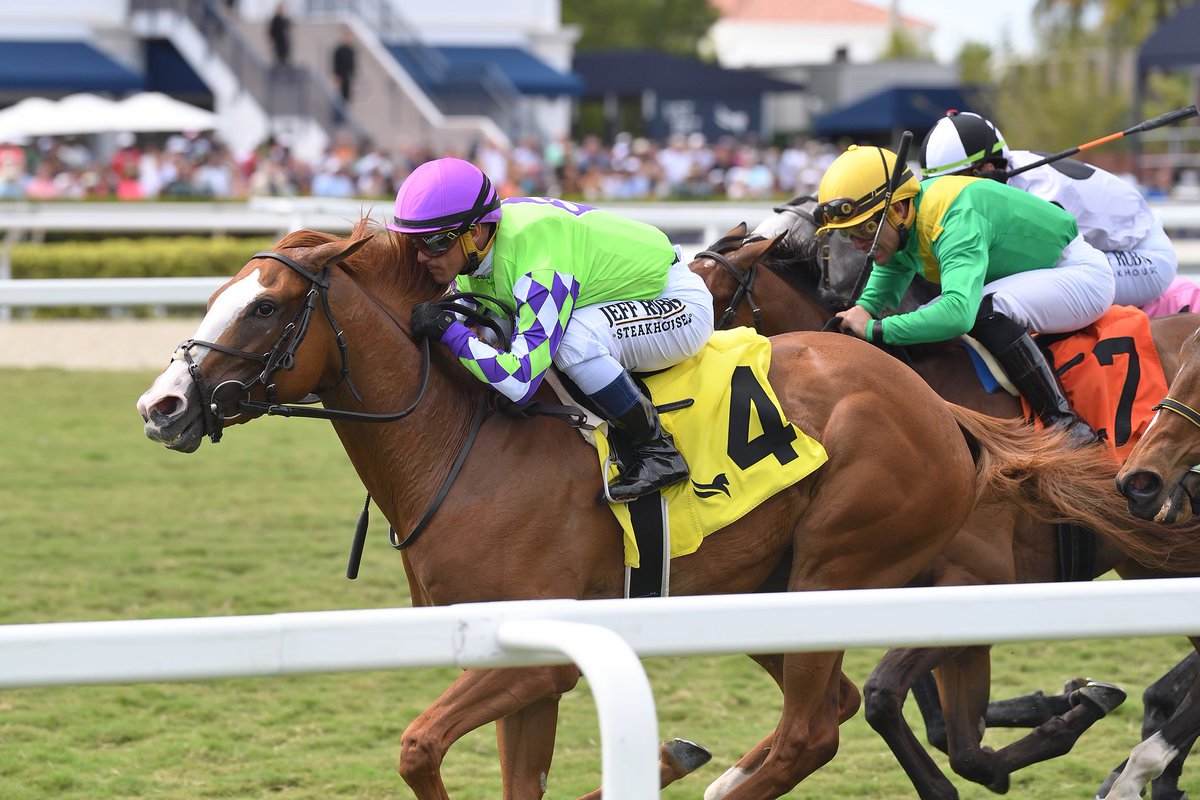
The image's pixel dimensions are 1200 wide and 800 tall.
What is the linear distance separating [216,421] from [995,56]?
117 feet

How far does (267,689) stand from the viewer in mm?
5203

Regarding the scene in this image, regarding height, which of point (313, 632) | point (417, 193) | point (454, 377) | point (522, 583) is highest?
point (417, 193)

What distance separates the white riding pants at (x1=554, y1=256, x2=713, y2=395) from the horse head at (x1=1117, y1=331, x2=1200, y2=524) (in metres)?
1.11

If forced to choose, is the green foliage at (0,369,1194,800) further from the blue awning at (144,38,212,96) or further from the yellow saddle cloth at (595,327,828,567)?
the blue awning at (144,38,212,96)

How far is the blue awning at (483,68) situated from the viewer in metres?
29.9

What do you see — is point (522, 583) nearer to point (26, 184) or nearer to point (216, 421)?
point (216, 421)

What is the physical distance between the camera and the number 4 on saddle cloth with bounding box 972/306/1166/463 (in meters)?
4.42

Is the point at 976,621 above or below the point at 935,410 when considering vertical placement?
above

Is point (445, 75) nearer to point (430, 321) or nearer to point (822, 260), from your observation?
point (822, 260)

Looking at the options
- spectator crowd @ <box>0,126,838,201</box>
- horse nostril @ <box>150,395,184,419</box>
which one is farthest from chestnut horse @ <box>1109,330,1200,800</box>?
spectator crowd @ <box>0,126,838,201</box>

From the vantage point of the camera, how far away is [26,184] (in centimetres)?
1847

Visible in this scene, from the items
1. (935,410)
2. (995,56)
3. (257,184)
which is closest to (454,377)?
(935,410)

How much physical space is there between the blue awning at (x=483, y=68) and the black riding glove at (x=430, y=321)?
26593 mm

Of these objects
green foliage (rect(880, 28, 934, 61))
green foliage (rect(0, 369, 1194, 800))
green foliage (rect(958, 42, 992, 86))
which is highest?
green foliage (rect(0, 369, 1194, 800))
